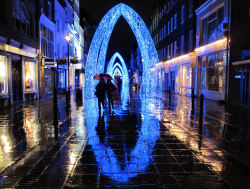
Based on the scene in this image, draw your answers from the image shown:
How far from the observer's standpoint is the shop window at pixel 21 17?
16123 millimetres

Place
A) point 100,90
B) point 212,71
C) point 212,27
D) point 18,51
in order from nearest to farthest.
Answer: point 100,90, point 18,51, point 212,71, point 212,27

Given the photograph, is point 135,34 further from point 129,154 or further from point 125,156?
point 125,156

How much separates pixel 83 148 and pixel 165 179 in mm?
2421

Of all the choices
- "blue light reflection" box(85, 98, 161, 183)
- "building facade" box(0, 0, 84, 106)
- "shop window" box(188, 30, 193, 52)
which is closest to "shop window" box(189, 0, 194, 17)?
"shop window" box(188, 30, 193, 52)

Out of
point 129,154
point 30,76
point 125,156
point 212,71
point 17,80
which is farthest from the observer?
point 212,71

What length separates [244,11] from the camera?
1438cm

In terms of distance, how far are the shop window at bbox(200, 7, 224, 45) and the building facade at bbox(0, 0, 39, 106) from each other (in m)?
15.3

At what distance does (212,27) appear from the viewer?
1994 cm

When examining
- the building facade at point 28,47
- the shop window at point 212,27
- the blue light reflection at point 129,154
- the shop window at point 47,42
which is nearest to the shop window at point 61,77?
the building facade at point 28,47

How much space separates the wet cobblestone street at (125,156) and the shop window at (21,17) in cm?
1126

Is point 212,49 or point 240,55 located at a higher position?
point 212,49

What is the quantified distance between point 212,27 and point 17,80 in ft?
55.8

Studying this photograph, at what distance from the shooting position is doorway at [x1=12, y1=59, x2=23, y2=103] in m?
16.2

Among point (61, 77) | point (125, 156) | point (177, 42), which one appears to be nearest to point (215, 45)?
point (177, 42)
